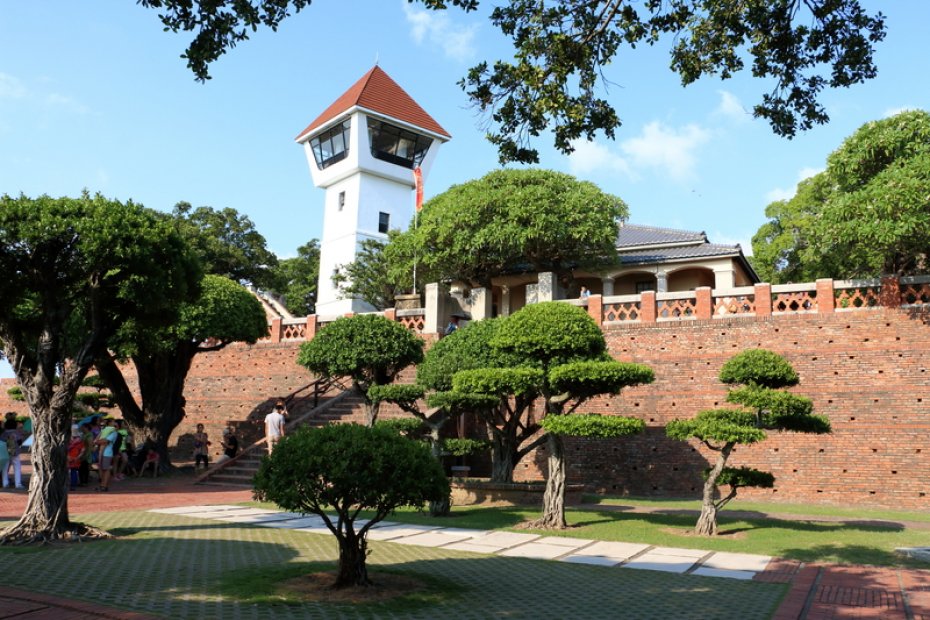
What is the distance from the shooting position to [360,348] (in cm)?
1648

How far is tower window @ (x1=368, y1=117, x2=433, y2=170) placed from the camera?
3878 centimetres

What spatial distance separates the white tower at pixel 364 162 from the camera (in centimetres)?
3791

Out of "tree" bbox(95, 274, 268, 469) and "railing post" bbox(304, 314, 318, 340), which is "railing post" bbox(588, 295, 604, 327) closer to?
"tree" bbox(95, 274, 268, 469)

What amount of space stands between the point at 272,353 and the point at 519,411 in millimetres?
12847

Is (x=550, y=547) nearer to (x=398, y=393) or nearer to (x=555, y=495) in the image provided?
(x=555, y=495)

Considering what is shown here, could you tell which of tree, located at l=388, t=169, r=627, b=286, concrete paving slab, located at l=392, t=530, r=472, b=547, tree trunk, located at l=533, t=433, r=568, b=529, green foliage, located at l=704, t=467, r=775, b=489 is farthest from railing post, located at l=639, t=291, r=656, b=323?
concrete paving slab, located at l=392, t=530, r=472, b=547

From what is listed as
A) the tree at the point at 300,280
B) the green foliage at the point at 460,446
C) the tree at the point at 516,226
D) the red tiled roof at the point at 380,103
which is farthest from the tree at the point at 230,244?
the green foliage at the point at 460,446

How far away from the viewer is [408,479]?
22.1ft

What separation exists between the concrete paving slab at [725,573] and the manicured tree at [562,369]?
3123mm

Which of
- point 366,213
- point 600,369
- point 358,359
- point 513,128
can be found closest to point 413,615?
point 513,128

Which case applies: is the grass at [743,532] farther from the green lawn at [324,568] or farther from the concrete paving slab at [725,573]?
the green lawn at [324,568]

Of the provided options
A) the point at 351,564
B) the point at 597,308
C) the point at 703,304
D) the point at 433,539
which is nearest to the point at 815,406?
the point at 703,304

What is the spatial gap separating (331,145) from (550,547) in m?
33.9

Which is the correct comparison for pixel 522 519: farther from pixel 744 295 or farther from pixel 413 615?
pixel 744 295
